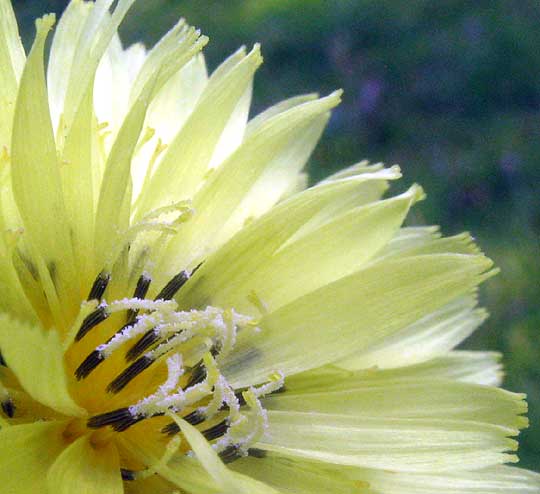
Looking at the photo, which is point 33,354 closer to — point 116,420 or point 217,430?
point 116,420

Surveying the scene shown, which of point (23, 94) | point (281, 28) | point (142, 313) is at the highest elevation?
point (281, 28)

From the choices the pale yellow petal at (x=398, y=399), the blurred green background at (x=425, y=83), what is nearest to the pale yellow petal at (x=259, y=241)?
the pale yellow petal at (x=398, y=399)

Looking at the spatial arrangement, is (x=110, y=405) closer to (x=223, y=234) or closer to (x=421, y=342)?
(x=223, y=234)

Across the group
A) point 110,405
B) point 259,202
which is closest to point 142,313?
point 110,405

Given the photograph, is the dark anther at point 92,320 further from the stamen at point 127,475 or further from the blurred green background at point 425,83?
the blurred green background at point 425,83

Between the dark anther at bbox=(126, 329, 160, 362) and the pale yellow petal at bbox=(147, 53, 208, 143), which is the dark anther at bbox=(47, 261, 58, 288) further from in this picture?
the pale yellow petal at bbox=(147, 53, 208, 143)

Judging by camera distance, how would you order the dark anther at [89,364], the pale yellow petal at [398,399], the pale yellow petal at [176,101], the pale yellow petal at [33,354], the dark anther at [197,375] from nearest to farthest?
the pale yellow petal at [33,354] < the dark anther at [89,364] < the dark anther at [197,375] < the pale yellow petal at [398,399] < the pale yellow petal at [176,101]
